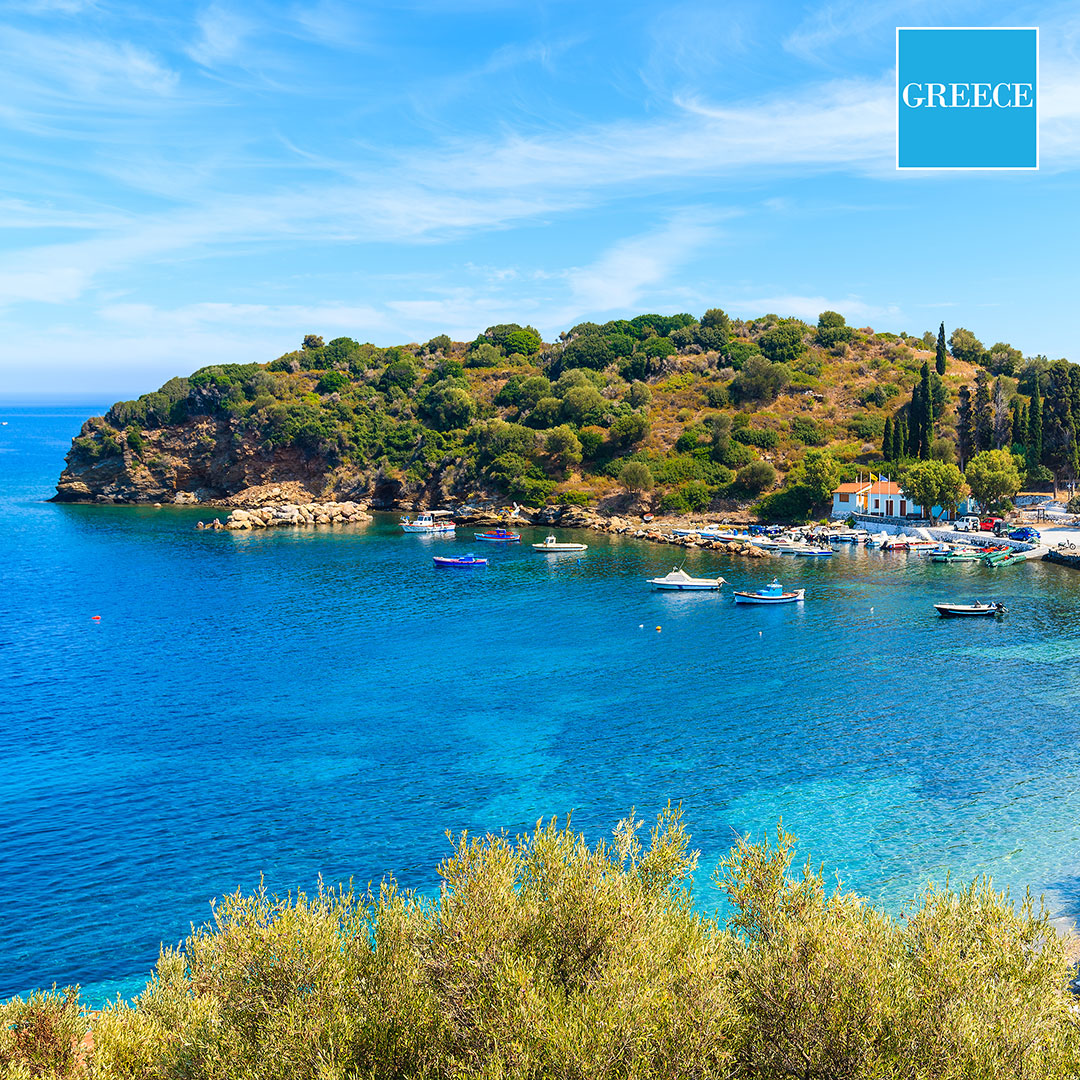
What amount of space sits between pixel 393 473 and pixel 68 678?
92454 millimetres

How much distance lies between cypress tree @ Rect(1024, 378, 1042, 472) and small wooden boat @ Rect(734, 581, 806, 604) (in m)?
61.7

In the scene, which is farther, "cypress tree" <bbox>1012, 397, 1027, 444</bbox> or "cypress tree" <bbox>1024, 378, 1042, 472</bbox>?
"cypress tree" <bbox>1012, 397, 1027, 444</bbox>

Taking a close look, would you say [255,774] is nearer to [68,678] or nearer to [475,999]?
[68,678]

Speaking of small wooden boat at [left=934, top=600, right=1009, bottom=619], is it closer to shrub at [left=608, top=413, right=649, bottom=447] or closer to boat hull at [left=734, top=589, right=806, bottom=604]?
boat hull at [left=734, top=589, right=806, bottom=604]

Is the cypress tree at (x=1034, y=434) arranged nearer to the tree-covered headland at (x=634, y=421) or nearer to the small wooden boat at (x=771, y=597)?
the tree-covered headland at (x=634, y=421)

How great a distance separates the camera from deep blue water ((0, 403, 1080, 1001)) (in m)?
32.6

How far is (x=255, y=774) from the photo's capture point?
4134cm

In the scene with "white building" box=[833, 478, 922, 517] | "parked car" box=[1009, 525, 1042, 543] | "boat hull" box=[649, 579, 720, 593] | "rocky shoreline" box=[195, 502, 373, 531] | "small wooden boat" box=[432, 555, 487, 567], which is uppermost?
"white building" box=[833, 478, 922, 517]

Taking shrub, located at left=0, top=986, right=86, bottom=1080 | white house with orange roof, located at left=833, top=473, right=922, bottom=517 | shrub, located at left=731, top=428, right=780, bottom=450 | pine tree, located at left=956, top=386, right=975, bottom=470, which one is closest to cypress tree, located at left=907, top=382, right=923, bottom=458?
pine tree, located at left=956, top=386, right=975, bottom=470

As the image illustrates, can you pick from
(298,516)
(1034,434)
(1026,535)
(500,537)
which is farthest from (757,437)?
(298,516)

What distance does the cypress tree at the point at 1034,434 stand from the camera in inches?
4532

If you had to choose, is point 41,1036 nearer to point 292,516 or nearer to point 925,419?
point 292,516

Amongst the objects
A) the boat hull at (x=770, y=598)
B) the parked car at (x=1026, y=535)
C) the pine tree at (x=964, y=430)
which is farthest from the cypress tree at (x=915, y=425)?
the boat hull at (x=770, y=598)

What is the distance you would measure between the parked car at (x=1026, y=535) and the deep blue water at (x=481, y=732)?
858 cm
